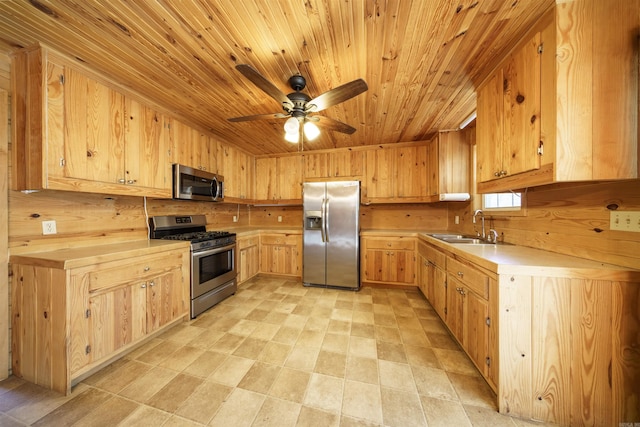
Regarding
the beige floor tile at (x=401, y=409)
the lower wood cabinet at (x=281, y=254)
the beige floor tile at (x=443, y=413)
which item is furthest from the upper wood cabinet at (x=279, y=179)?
the beige floor tile at (x=443, y=413)

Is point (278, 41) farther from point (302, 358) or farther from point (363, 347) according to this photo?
point (363, 347)

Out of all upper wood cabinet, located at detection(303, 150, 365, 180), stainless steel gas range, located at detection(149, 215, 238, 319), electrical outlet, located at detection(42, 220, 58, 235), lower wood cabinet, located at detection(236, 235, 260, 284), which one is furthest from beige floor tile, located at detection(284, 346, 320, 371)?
upper wood cabinet, located at detection(303, 150, 365, 180)

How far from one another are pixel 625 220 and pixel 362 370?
183 cm

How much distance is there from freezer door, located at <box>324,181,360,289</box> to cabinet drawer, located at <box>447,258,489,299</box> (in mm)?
1442

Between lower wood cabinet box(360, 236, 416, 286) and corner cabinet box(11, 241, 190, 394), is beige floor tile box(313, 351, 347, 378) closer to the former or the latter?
corner cabinet box(11, 241, 190, 394)

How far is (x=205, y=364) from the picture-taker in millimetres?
1654

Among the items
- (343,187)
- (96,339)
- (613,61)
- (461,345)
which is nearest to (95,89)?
(96,339)

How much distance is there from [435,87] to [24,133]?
3.31 m

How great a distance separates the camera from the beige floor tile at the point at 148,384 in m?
1.37

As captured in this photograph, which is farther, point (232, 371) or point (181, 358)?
point (181, 358)

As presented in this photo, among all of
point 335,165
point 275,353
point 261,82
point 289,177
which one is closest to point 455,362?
point 275,353

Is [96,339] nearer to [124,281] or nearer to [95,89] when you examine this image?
[124,281]

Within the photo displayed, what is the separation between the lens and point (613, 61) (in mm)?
1077

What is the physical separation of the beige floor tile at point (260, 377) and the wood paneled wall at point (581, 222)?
2.23m
